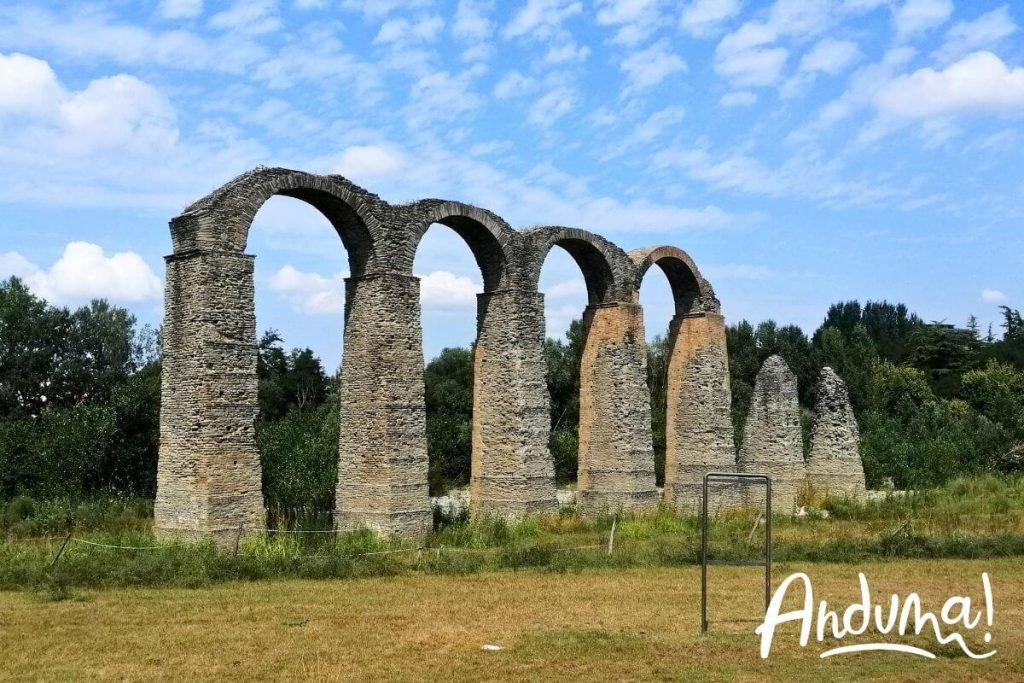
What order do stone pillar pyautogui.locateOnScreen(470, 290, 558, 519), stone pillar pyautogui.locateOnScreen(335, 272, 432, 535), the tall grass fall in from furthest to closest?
stone pillar pyautogui.locateOnScreen(470, 290, 558, 519)
stone pillar pyautogui.locateOnScreen(335, 272, 432, 535)
the tall grass

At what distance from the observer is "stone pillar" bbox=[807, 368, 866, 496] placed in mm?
25219

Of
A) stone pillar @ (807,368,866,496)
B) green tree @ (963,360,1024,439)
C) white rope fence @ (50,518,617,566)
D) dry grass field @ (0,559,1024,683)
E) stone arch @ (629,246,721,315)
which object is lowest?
dry grass field @ (0,559,1024,683)

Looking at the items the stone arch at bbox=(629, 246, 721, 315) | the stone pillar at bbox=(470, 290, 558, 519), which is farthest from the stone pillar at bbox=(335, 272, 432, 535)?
the stone arch at bbox=(629, 246, 721, 315)

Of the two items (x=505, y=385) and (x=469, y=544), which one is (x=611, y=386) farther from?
(x=469, y=544)

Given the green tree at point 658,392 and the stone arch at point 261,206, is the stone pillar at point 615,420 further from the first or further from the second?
the green tree at point 658,392

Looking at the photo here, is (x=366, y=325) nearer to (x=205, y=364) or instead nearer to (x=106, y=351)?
(x=205, y=364)

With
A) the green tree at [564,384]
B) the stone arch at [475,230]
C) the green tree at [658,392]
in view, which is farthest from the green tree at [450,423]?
the stone arch at [475,230]

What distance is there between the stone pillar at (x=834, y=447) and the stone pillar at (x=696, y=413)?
2.10 m

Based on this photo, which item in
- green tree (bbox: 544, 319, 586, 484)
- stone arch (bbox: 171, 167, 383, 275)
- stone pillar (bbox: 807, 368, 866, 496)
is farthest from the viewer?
green tree (bbox: 544, 319, 586, 484)

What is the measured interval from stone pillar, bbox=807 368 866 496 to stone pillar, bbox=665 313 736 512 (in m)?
2.10

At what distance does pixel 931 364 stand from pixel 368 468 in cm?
4681

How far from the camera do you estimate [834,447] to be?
25406 mm

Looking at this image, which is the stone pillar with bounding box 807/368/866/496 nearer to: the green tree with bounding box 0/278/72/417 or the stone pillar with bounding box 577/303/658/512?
the stone pillar with bounding box 577/303/658/512

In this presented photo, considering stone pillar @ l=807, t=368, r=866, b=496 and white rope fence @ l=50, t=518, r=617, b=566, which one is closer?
white rope fence @ l=50, t=518, r=617, b=566
